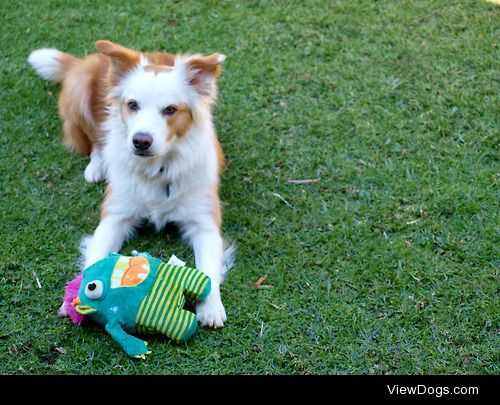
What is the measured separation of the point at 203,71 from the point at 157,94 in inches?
12.6

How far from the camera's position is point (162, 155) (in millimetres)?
4059

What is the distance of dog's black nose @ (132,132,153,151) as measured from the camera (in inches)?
150

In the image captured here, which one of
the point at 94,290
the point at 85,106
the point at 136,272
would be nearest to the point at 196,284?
the point at 136,272

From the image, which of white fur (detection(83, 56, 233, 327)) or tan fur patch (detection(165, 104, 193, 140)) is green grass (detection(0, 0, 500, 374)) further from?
tan fur patch (detection(165, 104, 193, 140))

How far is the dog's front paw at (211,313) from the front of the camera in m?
3.60

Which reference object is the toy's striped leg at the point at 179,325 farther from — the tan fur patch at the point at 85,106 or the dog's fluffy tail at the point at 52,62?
the dog's fluffy tail at the point at 52,62

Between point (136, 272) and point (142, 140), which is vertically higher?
point (142, 140)

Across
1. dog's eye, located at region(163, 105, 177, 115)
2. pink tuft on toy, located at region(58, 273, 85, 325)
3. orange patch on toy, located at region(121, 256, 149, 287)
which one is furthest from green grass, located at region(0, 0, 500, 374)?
dog's eye, located at region(163, 105, 177, 115)

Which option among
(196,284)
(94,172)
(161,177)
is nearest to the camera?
(196,284)

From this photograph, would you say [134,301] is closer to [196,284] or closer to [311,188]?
[196,284]

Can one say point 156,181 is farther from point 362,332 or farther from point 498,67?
point 498,67

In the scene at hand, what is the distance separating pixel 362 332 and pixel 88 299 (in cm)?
137

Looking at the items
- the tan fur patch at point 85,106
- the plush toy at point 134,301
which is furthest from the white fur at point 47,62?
the plush toy at point 134,301

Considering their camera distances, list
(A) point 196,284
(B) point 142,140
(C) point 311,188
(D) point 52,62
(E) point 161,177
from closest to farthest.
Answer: (A) point 196,284 < (B) point 142,140 < (E) point 161,177 < (C) point 311,188 < (D) point 52,62
